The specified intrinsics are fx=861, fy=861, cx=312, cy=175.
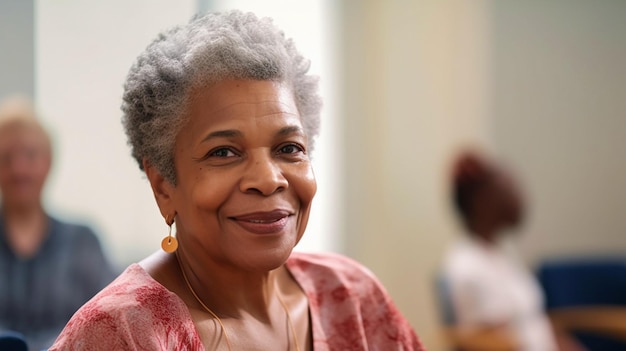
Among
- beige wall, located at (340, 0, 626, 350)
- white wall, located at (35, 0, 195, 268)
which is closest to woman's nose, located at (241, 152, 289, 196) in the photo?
white wall, located at (35, 0, 195, 268)

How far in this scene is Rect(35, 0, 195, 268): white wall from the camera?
6.86ft

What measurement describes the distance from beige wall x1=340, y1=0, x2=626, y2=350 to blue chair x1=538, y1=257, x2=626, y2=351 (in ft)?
2.77

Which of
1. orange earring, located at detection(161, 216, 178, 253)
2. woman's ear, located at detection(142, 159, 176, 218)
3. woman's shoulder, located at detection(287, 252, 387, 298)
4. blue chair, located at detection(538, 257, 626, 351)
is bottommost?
blue chair, located at detection(538, 257, 626, 351)

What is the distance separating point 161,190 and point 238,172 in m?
0.14

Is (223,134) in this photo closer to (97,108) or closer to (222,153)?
(222,153)

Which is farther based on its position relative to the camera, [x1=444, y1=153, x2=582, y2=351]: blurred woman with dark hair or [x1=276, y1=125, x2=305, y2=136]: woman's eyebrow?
[x1=444, y1=153, x2=582, y2=351]: blurred woman with dark hair

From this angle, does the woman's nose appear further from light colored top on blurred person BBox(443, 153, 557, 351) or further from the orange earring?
light colored top on blurred person BBox(443, 153, 557, 351)

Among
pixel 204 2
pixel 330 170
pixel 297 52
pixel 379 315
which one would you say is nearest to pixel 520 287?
pixel 330 170

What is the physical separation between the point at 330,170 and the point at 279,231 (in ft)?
9.68

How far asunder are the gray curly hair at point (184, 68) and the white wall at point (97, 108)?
2.03 feet

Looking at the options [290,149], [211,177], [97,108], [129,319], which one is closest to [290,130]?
[290,149]

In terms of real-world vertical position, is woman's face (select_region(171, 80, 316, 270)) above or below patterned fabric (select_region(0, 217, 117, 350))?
above

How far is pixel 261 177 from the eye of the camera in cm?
125

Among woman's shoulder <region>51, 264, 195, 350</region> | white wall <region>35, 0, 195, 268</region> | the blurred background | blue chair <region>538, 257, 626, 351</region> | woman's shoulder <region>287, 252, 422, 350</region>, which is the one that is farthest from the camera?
the blurred background
